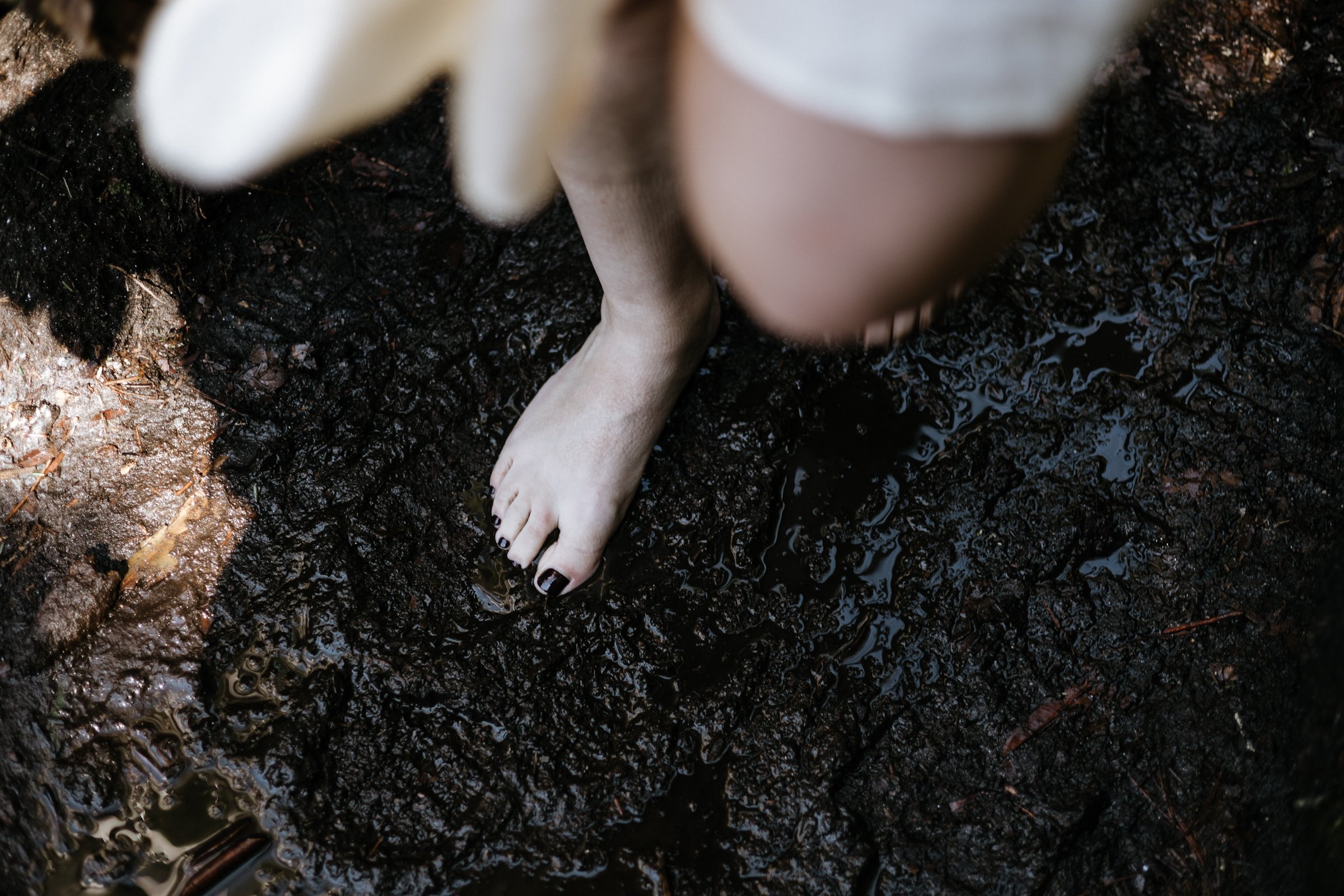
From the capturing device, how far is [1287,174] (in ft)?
6.16

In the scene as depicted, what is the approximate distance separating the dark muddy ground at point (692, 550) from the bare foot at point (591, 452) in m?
0.07

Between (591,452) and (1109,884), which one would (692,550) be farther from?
(1109,884)

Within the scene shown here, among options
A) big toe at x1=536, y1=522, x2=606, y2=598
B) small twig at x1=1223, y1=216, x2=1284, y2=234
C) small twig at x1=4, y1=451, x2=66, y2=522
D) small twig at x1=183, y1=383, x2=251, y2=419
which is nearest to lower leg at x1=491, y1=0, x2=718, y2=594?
big toe at x1=536, y1=522, x2=606, y2=598

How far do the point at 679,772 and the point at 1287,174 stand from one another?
1.85 metres

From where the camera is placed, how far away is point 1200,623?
1554 millimetres

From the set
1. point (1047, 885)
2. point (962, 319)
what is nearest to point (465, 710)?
point (1047, 885)

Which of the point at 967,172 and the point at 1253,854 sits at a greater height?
the point at 967,172

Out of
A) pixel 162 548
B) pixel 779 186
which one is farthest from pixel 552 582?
pixel 779 186

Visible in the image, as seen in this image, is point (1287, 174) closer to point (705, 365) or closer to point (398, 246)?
point (705, 365)

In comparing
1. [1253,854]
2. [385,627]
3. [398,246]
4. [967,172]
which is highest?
[967,172]

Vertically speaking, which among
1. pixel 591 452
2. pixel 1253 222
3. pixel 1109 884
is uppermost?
pixel 591 452

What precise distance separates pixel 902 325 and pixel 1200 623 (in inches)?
30.8

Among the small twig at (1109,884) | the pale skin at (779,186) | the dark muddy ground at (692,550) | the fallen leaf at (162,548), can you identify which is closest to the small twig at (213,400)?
the dark muddy ground at (692,550)

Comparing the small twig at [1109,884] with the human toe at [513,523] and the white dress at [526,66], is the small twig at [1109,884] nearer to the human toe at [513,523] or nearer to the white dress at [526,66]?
the human toe at [513,523]
